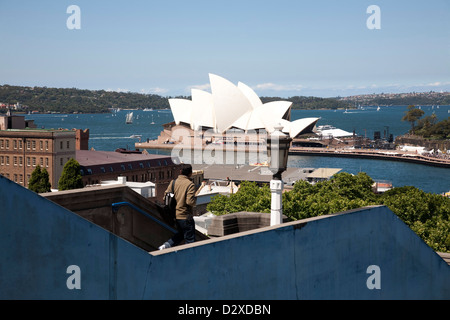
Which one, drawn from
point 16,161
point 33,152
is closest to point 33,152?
point 33,152

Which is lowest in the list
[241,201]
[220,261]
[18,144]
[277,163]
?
[241,201]

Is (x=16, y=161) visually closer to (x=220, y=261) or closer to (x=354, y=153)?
(x=220, y=261)

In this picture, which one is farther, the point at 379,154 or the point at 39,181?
the point at 379,154

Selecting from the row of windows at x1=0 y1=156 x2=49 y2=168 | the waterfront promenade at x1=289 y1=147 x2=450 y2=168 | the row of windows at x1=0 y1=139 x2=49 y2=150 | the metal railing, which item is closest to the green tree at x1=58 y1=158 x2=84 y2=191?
the row of windows at x1=0 y1=156 x2=49 y2=168

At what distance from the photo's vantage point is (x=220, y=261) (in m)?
4.75

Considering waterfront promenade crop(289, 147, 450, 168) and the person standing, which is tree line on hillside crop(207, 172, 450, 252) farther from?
waterfront promenade crop(289, 147, 450, 168)

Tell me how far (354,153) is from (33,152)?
203 ft

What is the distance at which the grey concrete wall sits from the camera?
3.80 metres

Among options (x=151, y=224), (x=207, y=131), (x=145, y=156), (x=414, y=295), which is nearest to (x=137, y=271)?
(x=151, y=224)

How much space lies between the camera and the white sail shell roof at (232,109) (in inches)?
3361

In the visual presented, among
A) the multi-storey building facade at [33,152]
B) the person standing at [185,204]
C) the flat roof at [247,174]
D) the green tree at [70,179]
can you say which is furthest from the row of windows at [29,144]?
the person standing at [185,204]

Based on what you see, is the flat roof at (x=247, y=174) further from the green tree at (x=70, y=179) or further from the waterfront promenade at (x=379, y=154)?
the waterfront promenade at (x=379, y=154)

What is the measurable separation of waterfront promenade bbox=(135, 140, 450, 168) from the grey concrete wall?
260 ft

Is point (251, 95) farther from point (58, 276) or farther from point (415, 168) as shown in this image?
point (58, 276)
